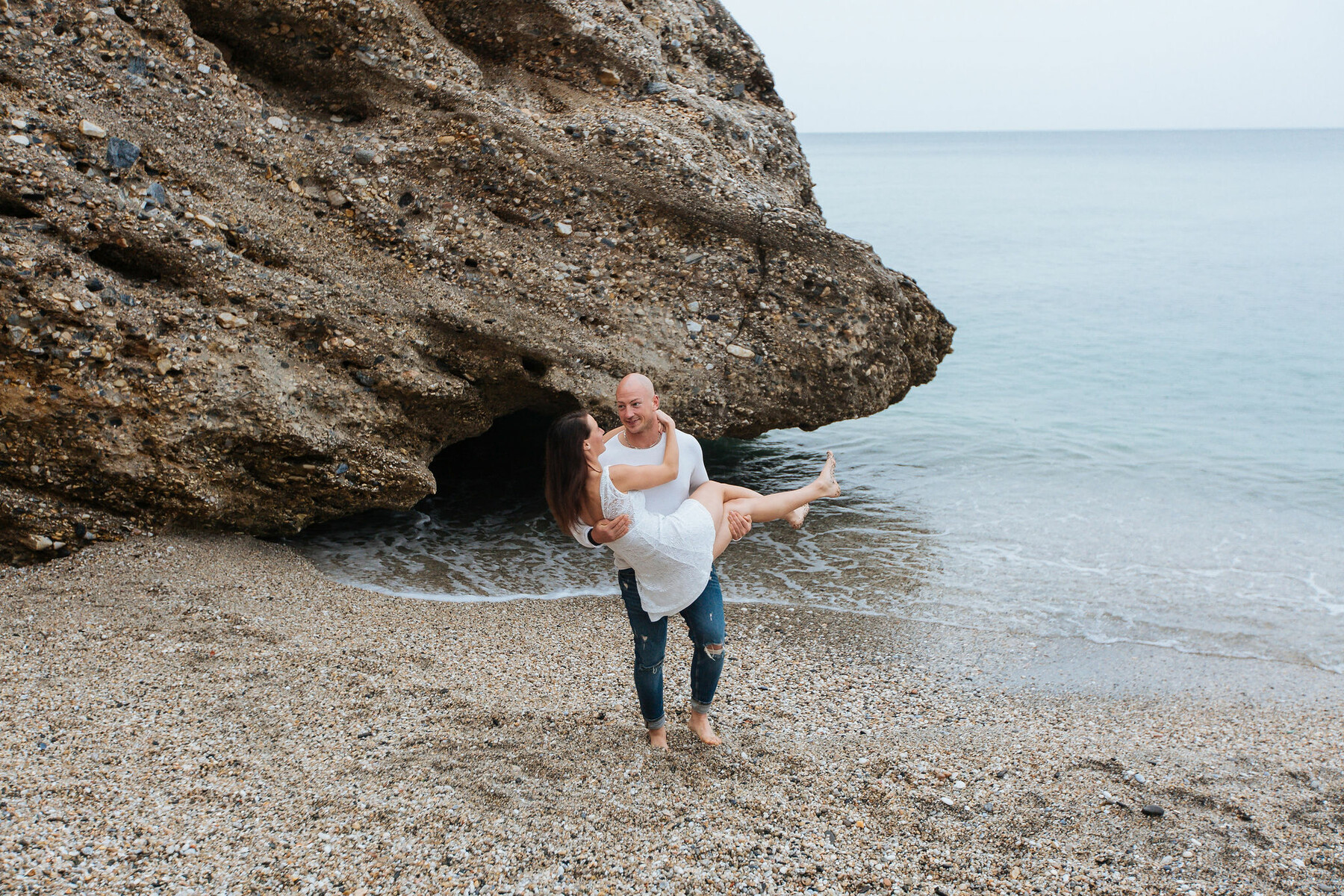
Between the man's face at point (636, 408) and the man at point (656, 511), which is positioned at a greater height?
the man's face at point (636, 408)

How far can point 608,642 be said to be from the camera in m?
5.37

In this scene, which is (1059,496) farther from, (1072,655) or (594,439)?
(594,439)

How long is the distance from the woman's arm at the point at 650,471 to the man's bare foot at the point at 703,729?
113cm

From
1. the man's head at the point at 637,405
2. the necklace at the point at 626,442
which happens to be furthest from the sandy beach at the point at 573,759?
the man's head at the point at 637,405

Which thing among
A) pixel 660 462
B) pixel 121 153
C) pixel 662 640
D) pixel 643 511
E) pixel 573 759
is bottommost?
pixel 573 759

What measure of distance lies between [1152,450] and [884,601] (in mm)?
6609

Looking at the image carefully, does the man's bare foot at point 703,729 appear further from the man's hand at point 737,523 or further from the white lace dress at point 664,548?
the man's hand at point 737,523

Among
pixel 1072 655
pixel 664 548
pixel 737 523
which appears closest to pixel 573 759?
pixel 664 548

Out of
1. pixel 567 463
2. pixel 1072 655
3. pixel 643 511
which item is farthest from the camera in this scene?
pixel 1072 655

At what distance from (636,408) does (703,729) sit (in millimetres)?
1456

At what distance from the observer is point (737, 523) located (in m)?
3.69

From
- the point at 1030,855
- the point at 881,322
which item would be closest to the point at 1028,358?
the point at 881,322

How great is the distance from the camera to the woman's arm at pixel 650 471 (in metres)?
3.40

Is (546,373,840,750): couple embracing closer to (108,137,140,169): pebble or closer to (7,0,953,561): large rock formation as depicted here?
(7,0,953,561): large rock formation
